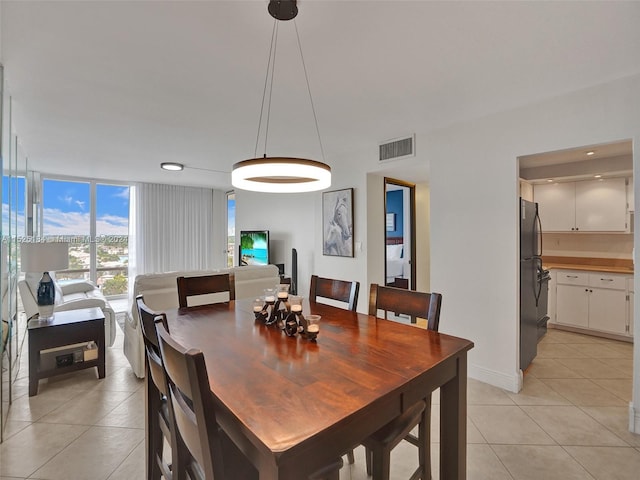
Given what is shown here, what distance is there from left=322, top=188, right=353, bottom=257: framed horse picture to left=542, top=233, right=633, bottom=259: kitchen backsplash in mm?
3044

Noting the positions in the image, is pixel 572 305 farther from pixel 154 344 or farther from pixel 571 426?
pixel 154 344

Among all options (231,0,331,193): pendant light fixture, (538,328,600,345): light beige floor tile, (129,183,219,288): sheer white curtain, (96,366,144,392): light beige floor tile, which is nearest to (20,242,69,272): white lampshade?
(96,366,144,392): light beige floor tile

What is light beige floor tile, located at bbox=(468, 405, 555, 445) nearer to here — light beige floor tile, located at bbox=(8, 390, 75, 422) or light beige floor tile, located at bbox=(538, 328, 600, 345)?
light beige floor tile, located at bbox=(538, 328, 600, 345)

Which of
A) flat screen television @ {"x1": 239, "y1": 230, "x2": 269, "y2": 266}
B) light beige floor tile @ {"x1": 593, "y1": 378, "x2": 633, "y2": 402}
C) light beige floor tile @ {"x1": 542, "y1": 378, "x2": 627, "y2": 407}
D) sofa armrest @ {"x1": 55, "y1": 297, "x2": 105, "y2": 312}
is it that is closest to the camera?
light beige floor tile @ {"x1": 542, "y1": 378, "x2": 627, "y2": 407}

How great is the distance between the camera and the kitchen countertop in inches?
153

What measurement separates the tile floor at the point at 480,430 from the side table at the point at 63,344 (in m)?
0.15

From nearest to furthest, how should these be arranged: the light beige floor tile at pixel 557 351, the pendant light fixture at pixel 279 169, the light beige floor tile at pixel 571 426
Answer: the pendant light fixture at pixel 279 169
the light beige floor tile at pixel 571 426
the light beige floor tile at pixel 557 351

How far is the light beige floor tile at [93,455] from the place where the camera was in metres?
1.73

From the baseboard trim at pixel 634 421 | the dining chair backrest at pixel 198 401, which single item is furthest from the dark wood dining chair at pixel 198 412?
the baseboard trim at pixel 634 421

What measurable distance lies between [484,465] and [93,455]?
2.32 metres

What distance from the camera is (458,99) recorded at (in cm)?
250

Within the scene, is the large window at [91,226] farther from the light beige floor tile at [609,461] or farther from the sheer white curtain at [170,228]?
the light beige floor tile at [609,461]

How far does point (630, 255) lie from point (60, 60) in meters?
6.12

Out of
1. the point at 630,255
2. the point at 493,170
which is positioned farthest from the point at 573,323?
the point at 493,170
